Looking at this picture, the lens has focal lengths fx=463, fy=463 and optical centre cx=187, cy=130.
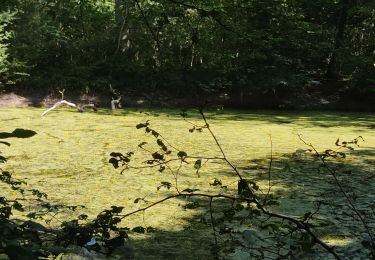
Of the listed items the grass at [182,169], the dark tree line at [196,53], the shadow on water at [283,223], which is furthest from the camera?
the dark tree line at [196,53]

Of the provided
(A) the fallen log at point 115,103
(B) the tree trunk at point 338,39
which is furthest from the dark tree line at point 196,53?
(A) the fallen log at point 115,103

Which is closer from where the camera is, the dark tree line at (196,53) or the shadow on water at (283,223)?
the shadow on water at (283,223)

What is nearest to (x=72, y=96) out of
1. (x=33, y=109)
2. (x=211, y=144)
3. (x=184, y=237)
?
(x=33, y=109)

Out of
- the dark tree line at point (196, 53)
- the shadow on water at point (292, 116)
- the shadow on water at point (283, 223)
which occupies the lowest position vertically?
the shadow on water at point (283, 223)

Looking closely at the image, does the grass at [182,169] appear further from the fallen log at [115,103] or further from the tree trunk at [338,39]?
the tree trunk at [338,39]

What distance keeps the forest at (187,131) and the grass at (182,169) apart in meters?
0.02

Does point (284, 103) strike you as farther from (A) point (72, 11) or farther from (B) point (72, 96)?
(A) point (72, 11)

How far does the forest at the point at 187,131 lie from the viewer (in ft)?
5.08

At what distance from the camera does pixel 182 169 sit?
4535 mm

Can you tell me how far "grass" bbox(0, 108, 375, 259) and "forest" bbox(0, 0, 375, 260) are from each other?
2 cm

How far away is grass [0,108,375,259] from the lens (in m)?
2.80

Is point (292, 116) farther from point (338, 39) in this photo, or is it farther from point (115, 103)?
point (115, 103)

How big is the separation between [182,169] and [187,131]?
2.46 meters

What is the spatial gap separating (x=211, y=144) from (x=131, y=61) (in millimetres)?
6600
